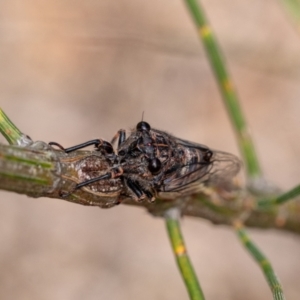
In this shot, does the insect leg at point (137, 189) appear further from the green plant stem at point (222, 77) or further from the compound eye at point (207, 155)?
the green plant stem at point (222, 77)

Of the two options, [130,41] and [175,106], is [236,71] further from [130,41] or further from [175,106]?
[130,41]

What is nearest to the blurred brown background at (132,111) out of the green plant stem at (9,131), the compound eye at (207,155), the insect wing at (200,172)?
the insect wing at (200,172)

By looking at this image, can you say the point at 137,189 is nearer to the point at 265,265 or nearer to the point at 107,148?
the point at 107,148

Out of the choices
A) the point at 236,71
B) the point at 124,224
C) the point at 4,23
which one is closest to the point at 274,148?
the point at 236,71

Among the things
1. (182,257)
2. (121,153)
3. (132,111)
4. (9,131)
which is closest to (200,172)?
(182,257)

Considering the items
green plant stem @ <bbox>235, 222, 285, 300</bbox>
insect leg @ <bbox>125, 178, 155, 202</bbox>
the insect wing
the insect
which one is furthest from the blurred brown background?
insect leg @ <bbox>125, 178, 155, 202</bbox>

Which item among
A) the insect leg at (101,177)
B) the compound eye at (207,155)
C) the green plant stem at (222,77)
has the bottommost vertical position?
the insect leg at (101,177)
